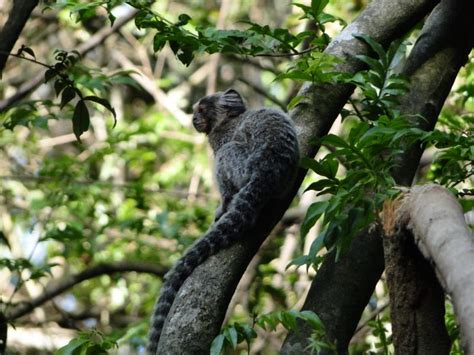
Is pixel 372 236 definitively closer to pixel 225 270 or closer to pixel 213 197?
pixel 225 270

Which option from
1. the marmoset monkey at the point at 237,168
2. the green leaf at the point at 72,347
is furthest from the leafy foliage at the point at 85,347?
the marmoset monkey at the point at 237,168

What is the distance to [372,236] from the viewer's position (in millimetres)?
4410

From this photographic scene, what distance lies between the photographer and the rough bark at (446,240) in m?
2.33

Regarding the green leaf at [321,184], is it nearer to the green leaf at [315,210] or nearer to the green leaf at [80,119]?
the green leaf at [315,210]

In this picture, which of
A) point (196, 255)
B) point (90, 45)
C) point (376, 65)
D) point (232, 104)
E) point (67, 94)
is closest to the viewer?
point (196, 255)

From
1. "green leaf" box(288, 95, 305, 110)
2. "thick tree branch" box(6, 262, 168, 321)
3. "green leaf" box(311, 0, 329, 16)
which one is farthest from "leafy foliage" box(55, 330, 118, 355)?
"thick tree branch" box(6, 262, 168, 321)

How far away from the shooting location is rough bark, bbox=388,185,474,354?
7.64 feet

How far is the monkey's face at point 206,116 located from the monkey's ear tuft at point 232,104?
9 cm

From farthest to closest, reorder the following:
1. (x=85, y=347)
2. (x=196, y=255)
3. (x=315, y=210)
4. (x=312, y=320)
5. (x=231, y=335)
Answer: (x=196, y=255) → (x=85, y=347) → (x=315, y=210) → (x=231, y=335) → (x=312, y=320)

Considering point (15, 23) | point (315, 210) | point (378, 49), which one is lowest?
point (315, 210)

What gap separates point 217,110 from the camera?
6.58 m

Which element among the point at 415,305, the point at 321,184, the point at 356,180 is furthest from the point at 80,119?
the point at 415,305

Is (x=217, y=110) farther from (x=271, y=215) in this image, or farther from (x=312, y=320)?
(x=312, y=320)

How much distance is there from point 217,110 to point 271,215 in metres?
2.02
